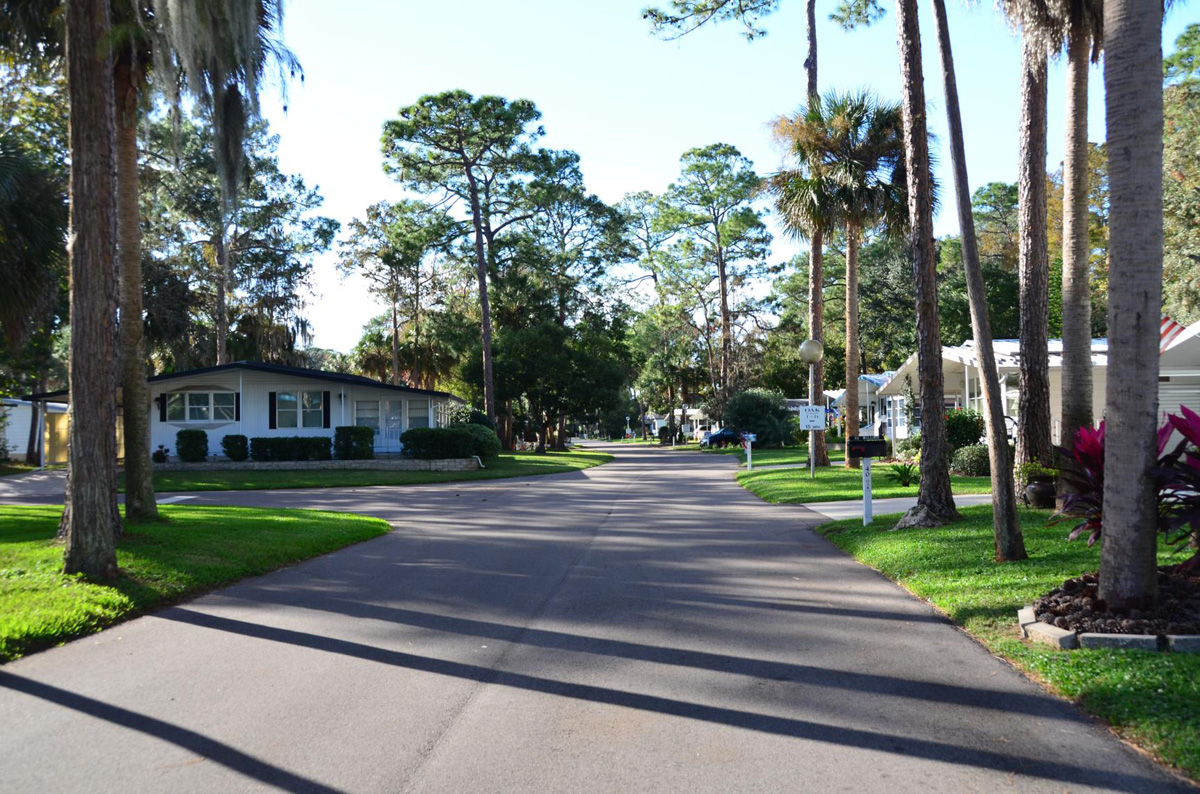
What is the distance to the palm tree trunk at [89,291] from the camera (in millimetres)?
8820

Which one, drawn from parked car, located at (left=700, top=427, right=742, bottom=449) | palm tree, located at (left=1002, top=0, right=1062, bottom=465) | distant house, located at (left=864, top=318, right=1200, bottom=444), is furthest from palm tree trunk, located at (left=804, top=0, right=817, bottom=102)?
parked car, located at (left=700, top=427, right=742, bottom=449)

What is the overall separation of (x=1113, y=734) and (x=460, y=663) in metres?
4.08

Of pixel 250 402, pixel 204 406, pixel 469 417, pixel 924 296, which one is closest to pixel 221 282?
pixel 204 406

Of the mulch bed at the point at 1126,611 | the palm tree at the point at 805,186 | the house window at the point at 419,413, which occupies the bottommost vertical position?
the mulch bed at the point at 1126,611

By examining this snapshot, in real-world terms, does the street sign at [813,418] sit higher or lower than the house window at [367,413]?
lower

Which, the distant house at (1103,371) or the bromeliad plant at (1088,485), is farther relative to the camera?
the distant house at (1103,371)

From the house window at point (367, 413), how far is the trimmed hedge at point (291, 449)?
4.10 m

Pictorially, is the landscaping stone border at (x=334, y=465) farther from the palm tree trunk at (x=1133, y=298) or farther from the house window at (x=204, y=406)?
A: the palm tree trunk at (x=1133, y=298)

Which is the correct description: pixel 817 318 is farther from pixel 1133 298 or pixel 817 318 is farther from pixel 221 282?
pixel 221 282

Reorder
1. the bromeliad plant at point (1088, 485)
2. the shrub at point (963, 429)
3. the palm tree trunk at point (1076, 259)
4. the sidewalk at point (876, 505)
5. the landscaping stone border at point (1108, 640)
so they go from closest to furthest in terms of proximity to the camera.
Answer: the landscaping stone border at point (1108, 640)
the bromeliad plant at point (1088, 485)
the palm tree trunk at point (1076, 259)
the sidewalk at point (876, 505)
the shrub at point (963, 429)

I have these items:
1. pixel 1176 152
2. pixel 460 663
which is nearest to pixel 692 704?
pixel 460 663

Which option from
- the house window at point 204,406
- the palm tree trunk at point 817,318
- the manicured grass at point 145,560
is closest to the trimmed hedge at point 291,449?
the house window at point 204,406

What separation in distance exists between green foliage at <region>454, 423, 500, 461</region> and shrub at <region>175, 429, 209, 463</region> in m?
9.29

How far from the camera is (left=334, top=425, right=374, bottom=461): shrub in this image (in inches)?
1272
